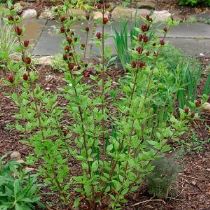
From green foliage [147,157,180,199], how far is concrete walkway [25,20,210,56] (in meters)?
2.49

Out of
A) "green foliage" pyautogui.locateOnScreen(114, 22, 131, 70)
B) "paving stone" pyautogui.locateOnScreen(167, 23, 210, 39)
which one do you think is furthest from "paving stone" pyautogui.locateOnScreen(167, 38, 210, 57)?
"green foliage" pyautogui.locateOnScreen(114, 22, 131, 70)

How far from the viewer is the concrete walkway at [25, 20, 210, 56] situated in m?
5.49

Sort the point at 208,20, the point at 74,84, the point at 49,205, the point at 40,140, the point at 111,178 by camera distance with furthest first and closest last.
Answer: the point at 208,20 < the point at 49,205 < the point at 111,178 < the point at 40,140 < the point at 74,84

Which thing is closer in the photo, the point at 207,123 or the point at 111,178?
the point at 111,178

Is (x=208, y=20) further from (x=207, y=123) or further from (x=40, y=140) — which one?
(x=40, y=140)

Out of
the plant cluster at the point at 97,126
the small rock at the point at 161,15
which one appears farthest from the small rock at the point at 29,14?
the plant cluster at the point at 97,126

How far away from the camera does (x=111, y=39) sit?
571cm

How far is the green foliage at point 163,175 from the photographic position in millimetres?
3094

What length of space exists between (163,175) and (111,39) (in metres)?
2.85

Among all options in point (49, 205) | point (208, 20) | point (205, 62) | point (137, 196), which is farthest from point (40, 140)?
point (208, 20)

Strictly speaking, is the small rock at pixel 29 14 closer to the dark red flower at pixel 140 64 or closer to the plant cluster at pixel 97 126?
the plant cluster at pixel 97 126

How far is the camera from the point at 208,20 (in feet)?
21.3

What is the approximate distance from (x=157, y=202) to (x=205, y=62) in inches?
90.1

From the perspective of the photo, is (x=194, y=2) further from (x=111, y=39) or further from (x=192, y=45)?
(x=111, y=39)
